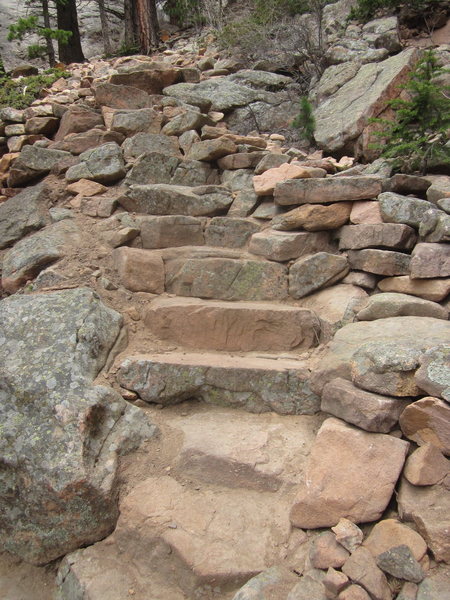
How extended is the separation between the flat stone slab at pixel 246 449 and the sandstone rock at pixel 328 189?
2.30 m

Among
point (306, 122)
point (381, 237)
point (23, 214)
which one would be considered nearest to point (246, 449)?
point (381, 237)

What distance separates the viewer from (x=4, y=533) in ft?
9.48

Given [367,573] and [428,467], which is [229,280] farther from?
[367,573]

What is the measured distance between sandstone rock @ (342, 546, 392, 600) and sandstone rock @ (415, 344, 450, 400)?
931 millimetres

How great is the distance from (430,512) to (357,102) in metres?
5.98

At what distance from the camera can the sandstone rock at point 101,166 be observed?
5691mm

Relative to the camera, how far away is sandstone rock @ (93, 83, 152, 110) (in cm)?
717

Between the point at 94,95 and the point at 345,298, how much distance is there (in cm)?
595

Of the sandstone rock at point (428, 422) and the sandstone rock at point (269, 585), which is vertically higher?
the sandstone rock at point (428, 422)

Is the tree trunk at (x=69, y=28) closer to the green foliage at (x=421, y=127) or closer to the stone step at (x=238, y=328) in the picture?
the green foliage at (x=421, y=127)

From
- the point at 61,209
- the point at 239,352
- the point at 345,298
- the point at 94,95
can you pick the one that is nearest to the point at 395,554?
the point at 239,352

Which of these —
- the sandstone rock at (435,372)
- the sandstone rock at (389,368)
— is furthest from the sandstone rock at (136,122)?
the sandstone rock at (435,372)

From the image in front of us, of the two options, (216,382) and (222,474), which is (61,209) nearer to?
(216,382)

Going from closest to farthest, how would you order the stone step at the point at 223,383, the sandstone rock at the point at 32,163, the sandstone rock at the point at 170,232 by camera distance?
the stone step at the point at 223,383 < the sandstone rock at the point at 170,232 < the sandstone rock at the point at 32,163
